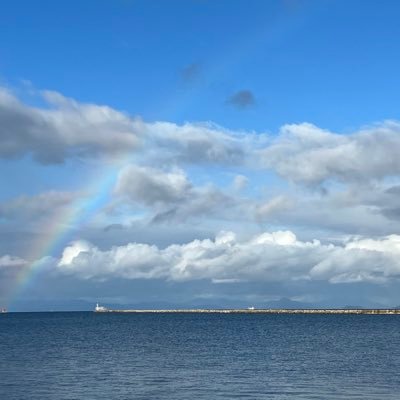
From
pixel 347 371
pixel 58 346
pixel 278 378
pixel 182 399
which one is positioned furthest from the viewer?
pixel 58 346

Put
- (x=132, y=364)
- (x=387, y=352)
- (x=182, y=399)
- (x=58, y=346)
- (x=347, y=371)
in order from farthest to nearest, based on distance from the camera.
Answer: (x=58, y=346)
(x=387, y=352)
(x=132, y=364)
(x=347, y=371)
(x=182, y=399)

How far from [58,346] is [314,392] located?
64.4 meters

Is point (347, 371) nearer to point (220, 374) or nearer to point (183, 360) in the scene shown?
point (220, 374)

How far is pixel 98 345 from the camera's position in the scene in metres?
111

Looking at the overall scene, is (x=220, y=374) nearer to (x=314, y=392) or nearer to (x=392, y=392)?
(x=314, y=392)

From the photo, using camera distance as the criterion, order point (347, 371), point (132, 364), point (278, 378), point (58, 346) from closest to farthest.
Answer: point (278, 378), point (347, 371), point (132, 364), point (58, 346)

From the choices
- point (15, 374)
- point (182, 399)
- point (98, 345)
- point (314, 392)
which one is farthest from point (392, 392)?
point (98, 345)

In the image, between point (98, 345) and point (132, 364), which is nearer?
point (132, 364)

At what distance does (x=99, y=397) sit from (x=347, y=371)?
3050cm

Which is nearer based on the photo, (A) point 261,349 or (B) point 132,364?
(B) point 132,364

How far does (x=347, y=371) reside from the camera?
7062cm

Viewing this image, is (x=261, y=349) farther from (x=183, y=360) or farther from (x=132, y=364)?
(x=132, y=364)

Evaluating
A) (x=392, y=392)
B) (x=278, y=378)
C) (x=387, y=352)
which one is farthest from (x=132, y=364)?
(x=387, y=352)

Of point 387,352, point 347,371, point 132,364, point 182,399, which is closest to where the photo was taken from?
point 182,399
